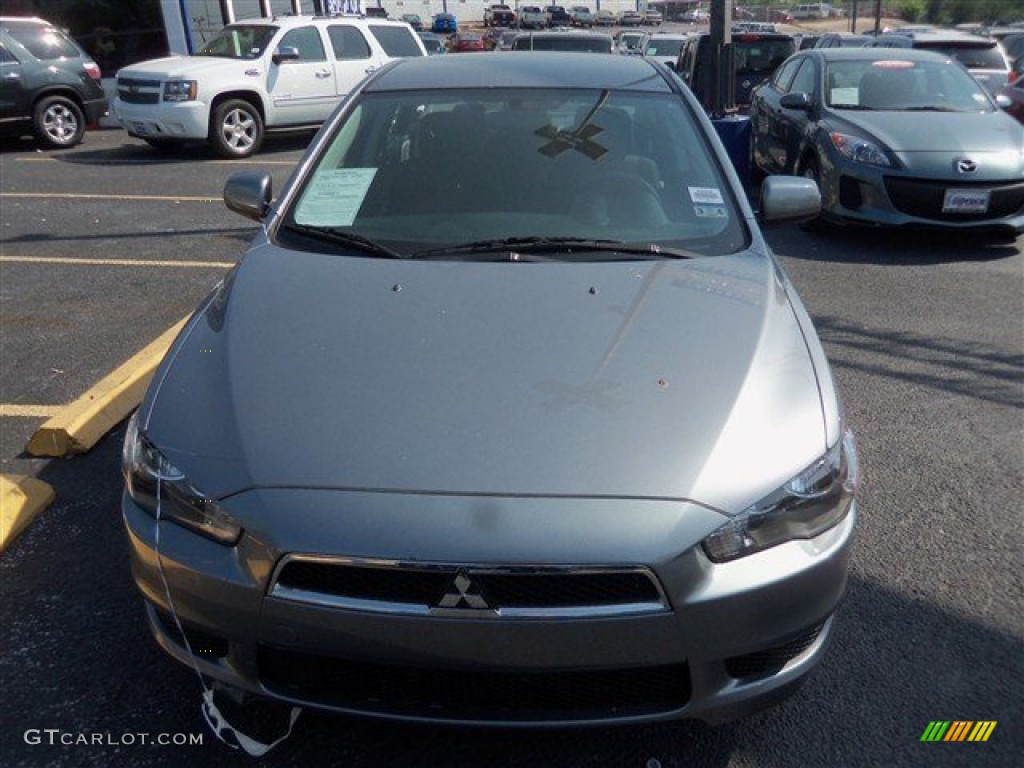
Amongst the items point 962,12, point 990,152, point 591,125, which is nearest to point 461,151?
point 591,125

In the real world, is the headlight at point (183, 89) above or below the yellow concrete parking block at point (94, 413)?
above

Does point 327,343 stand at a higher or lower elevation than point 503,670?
higher

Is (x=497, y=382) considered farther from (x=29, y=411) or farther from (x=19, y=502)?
(x=29, y=411)

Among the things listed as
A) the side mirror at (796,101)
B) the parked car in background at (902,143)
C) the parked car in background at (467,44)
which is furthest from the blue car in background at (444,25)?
the side mirror at (796,101)

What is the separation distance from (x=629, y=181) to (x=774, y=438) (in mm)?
1522

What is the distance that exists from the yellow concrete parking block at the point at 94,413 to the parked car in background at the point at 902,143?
5683 millimetres

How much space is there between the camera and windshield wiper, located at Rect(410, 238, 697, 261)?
319cm

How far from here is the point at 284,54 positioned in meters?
13.2

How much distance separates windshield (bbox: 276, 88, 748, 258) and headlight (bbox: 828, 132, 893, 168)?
177 inches

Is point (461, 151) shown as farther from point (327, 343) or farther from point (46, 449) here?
point (46, 449)

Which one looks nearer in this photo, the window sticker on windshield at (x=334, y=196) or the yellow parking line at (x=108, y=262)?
the window sticker on windshield at (x=334, y=196)

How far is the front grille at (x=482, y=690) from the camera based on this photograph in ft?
7.03

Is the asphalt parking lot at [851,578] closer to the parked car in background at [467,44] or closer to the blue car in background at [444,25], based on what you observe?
the parked car in background at [467,44]

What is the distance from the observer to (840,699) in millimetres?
2691
